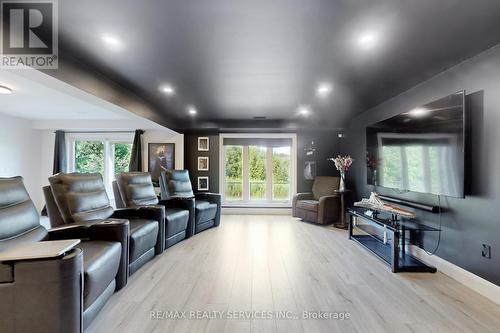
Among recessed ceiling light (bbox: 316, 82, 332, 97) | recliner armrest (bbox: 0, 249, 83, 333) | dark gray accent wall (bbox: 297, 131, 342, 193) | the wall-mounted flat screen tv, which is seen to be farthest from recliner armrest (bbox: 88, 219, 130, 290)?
dark gray accent wall (bbox: 297, 131, 342, 193)

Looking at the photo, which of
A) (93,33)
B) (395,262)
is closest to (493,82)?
(395,262)

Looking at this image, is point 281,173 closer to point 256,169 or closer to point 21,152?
point 256,169

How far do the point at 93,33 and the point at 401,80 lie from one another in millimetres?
3394

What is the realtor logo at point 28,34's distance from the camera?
5.75 ft

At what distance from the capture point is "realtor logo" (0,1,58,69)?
1753 mm

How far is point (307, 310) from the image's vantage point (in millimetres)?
2035

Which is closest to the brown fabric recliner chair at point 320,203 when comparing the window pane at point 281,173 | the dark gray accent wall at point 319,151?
the dark gray accent wall at point 319,151

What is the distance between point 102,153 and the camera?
6602 mm

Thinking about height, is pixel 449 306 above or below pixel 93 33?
below

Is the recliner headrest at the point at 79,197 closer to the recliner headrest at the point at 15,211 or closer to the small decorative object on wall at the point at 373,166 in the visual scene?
the recliner headrest at the point at 15,211

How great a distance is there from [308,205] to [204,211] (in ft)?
7.30

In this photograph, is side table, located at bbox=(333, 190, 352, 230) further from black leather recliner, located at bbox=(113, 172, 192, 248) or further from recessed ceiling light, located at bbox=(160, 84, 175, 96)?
recessed ceiling light, located at bbox=(160, 84, 175, 96)

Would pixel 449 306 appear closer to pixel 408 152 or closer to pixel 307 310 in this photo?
pixel 307 310

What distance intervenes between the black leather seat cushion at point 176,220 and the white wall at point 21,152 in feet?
14.5
